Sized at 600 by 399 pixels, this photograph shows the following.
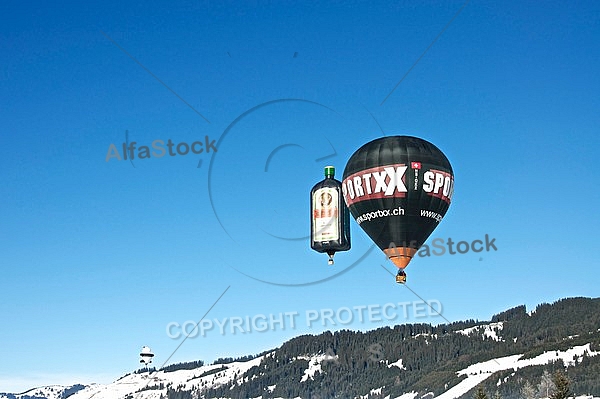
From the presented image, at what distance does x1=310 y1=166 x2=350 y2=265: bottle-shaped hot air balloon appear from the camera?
40969mm

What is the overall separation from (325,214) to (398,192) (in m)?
3.87

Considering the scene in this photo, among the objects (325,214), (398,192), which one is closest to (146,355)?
(325,214)

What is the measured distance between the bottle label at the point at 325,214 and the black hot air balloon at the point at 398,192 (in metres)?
0.76

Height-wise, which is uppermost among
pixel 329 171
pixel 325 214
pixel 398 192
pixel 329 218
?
pixel 329 171

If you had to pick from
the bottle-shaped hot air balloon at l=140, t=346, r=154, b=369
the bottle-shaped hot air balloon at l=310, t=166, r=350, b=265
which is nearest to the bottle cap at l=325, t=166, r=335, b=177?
the bottle-shaped hot air balloon at l=310, t=166, r=350, b=265

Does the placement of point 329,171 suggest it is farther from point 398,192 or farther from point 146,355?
point 146,355

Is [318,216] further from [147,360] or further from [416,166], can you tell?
[147,360]

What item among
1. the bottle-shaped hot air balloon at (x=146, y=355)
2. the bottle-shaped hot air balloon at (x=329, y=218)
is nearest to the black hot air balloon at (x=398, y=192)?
the bottle-shaped hot air balloon at (x=329, y=218)

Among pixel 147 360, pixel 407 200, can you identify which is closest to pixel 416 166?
pixel 407 200

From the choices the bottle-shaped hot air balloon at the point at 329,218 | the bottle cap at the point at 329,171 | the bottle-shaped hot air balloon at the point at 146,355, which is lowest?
the bottle-shaped hot air balloon at the point at 146,355

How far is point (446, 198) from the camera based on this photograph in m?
42.2

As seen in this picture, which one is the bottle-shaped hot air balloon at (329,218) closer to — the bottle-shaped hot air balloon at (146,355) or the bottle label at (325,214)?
the bottle label at (325,214)

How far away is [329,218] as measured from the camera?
41625 mm

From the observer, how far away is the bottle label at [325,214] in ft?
135
